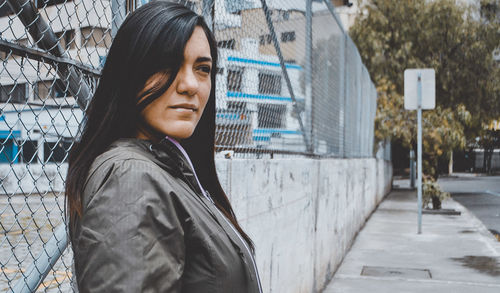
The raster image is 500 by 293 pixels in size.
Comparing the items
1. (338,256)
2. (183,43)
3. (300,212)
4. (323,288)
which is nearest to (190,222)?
(183,43)

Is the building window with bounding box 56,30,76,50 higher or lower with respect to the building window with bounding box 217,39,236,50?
lower

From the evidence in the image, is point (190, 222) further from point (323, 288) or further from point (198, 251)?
point (323, 288)

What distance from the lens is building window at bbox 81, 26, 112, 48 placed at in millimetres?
2205

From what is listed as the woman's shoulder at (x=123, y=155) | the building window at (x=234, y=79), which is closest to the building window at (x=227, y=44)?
the building window at (x=234, y=79)

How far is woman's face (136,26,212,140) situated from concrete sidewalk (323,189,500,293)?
460 cm

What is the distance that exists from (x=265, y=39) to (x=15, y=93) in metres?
2.39

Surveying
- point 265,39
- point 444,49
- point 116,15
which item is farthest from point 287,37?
point 444,49

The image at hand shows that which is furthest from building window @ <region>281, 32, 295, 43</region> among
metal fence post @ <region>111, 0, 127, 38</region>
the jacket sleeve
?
the jacket sleeve

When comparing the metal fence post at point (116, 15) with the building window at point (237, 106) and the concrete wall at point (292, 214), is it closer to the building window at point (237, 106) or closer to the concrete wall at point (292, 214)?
the concrete wall at point (292, 214)

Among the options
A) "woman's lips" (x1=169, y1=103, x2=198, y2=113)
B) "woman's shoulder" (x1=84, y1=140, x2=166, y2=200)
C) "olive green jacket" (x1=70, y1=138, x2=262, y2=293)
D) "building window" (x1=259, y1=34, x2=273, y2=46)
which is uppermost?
"building window" (x1=259, y1=34, x2=273, y2=46)

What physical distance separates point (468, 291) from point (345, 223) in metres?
2.34

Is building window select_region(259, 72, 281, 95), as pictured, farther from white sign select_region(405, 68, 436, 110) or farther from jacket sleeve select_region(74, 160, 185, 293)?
white sign select_region(405, 68, 436, 110)

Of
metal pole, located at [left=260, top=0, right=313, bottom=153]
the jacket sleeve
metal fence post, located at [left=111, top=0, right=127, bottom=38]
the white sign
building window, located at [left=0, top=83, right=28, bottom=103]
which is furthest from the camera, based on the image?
the white sign

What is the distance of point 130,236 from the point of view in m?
1.10
